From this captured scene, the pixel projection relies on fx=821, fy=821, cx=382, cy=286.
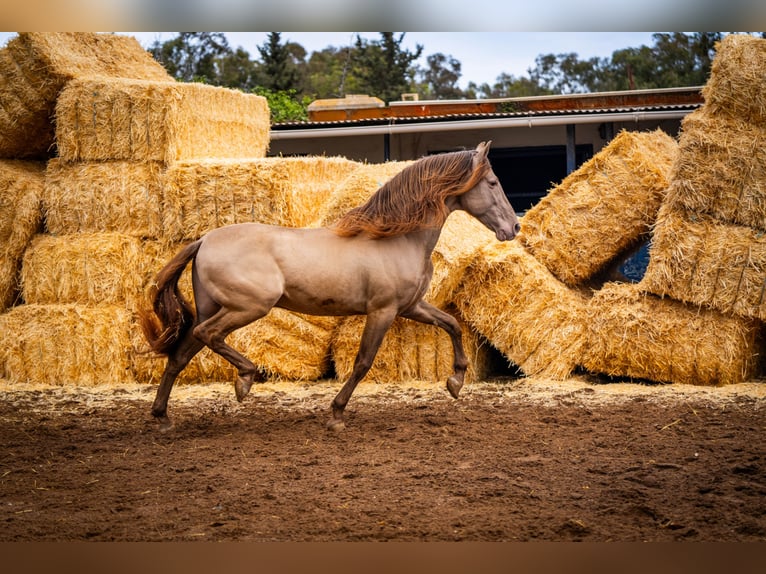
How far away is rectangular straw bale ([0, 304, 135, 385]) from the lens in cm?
706

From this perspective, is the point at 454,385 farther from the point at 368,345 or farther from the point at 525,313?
the point at 525,313

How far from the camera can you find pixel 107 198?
717 cm

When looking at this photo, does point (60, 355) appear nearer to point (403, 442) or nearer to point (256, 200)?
point (256, 200)

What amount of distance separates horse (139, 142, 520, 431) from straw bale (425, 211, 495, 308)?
0.99 m

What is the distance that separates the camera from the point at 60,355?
711 centimetres

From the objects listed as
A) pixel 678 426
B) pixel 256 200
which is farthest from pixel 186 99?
pixel 678 426

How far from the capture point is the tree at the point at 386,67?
2628 cm

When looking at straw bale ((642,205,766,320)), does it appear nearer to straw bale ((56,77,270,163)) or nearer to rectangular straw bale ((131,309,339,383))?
rectangular straw bale ((131,309,339,383))

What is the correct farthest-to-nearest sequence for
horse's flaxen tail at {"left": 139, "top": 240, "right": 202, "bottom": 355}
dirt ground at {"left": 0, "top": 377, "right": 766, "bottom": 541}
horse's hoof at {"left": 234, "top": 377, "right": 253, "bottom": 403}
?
horse's flaxen tail at {"left": 139, "top": 240, "right": 202, "bottom": 355}
horse's hoof at {"left": 234, "top": 377, "right": 253, "bottom": 403}
dirt ground at {"left": 0, "top": 377, "right": 766, "bottom": 541}

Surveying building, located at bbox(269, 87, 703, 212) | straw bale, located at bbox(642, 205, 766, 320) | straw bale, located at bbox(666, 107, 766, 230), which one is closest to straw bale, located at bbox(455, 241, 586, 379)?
straw bale, located at bbox(642, 205, 766, 320)

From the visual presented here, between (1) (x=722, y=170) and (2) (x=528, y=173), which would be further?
(2) (x=528, y=173)

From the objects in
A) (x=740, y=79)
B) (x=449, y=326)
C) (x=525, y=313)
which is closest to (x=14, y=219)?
(x=449, y=326)

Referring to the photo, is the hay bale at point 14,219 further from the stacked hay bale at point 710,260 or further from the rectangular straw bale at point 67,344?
the stacked hay bale at point 710,260

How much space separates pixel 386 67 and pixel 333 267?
72.6ft
